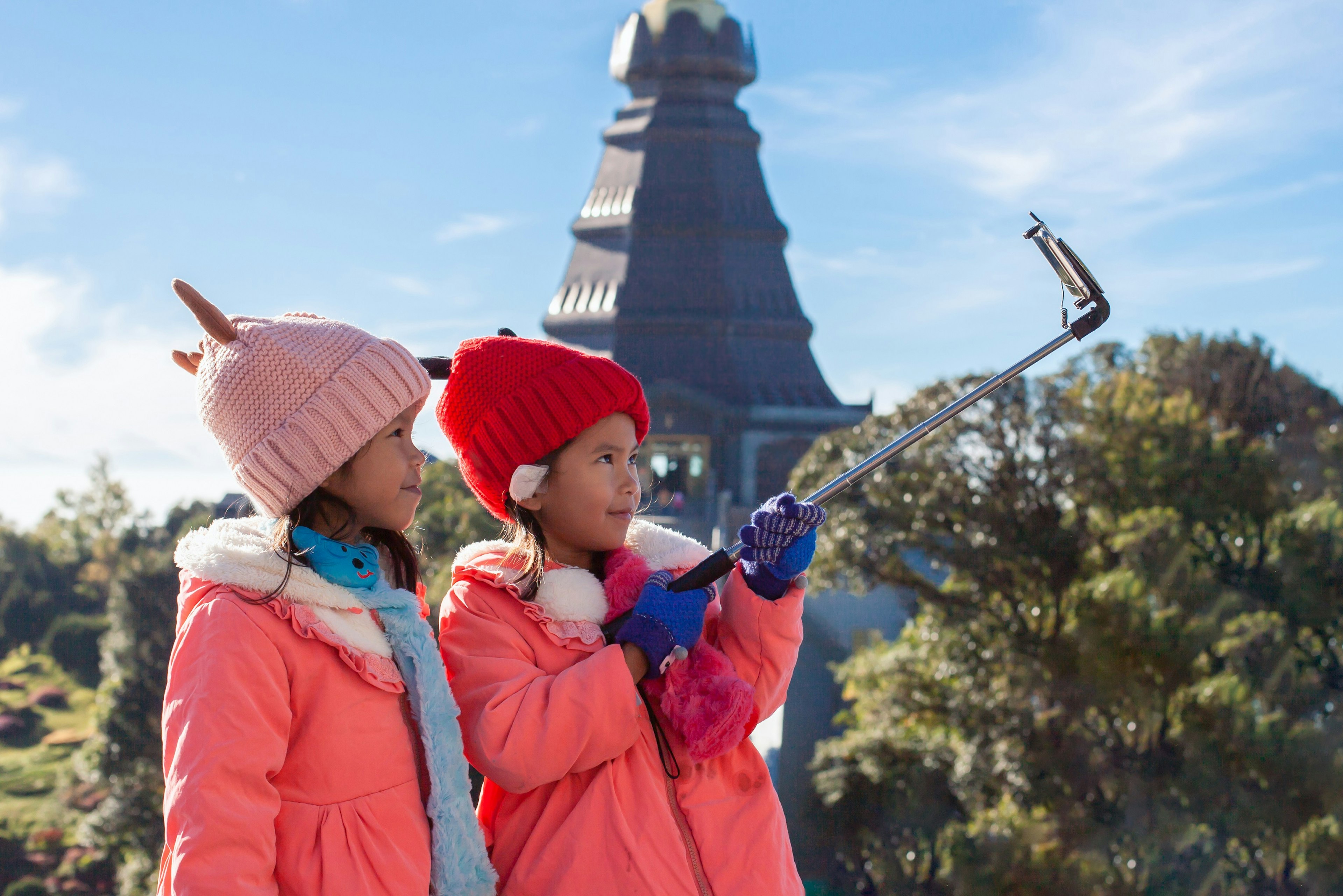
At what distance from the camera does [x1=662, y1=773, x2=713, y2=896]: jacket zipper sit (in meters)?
2.20

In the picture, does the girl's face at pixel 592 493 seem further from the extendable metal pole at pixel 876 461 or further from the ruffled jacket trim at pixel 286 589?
the ruffled jacket trim at pixel 286 589

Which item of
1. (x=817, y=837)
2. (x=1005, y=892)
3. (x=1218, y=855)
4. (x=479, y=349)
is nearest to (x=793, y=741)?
(x=817, y=837)

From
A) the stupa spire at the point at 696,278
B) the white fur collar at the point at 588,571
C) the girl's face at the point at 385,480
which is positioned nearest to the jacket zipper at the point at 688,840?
the white fur collar at the point at 588,571

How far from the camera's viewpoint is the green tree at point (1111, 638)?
1074cm

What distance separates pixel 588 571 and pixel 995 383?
843 mm

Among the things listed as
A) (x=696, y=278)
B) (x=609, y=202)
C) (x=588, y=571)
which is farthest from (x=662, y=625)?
(x=609, y=202)

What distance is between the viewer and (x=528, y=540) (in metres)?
2.43

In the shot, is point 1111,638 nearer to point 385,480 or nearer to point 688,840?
point 688,840

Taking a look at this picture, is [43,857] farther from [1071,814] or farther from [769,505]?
[769,505]

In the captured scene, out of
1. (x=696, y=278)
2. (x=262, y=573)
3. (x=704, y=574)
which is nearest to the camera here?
(x=262, y=573)

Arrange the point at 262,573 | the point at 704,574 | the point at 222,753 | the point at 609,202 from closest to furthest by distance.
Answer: the point at 222,753
the point at 262,573
the point at 704,574
the point at 609,202

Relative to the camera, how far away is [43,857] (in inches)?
850

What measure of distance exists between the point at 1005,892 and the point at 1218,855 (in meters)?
1.83

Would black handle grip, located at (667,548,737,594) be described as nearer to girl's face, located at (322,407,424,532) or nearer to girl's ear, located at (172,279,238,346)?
girl's face, located at (322,407,424,532)
